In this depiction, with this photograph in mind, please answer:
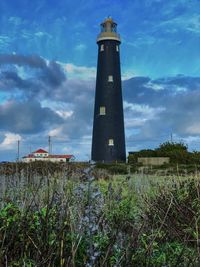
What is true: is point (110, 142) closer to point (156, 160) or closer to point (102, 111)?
point (102, 111)

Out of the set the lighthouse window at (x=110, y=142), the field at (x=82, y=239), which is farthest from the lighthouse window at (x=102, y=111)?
the field at (x=82, y=239)

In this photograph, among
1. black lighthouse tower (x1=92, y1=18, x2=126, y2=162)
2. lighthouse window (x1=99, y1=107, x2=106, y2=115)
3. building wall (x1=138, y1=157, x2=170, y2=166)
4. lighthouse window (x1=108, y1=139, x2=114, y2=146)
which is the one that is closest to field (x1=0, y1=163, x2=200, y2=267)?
building wall (x1=138, y1=157, x2=170, y2=166)

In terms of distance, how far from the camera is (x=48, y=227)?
359 centimetres

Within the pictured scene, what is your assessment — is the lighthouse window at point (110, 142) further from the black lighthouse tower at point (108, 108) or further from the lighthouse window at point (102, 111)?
the lighthouse window at point (102, 111)

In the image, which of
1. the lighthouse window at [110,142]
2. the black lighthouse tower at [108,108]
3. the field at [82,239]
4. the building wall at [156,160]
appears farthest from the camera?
the black lighthouse tower at [108,108]

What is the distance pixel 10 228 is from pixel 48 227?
1.11 feet

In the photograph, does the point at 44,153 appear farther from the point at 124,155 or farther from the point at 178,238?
the point at 178,238

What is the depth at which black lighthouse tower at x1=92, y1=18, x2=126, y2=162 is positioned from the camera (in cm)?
3609

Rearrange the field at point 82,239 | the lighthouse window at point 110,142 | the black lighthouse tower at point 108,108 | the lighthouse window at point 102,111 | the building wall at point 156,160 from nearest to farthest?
1. the field at point 82,239
2. the building wall at point 156,160
3. the lighthouse window at point 110,142
4. the black lighthouse tower at point 108,108
5. the lighthouse window at point 102,111

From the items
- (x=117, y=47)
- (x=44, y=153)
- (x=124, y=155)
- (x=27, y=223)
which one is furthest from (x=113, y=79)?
(x=27, y=223)

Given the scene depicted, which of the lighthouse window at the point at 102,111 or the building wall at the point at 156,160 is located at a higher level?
the lighthouse window at the point at 102,111

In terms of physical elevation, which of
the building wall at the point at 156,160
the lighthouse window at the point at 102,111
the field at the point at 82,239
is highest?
the lighthouse window at the point at 102,111

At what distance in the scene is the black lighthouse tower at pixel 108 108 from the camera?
36094 millimetres

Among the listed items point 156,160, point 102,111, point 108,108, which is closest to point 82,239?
point 156,160
